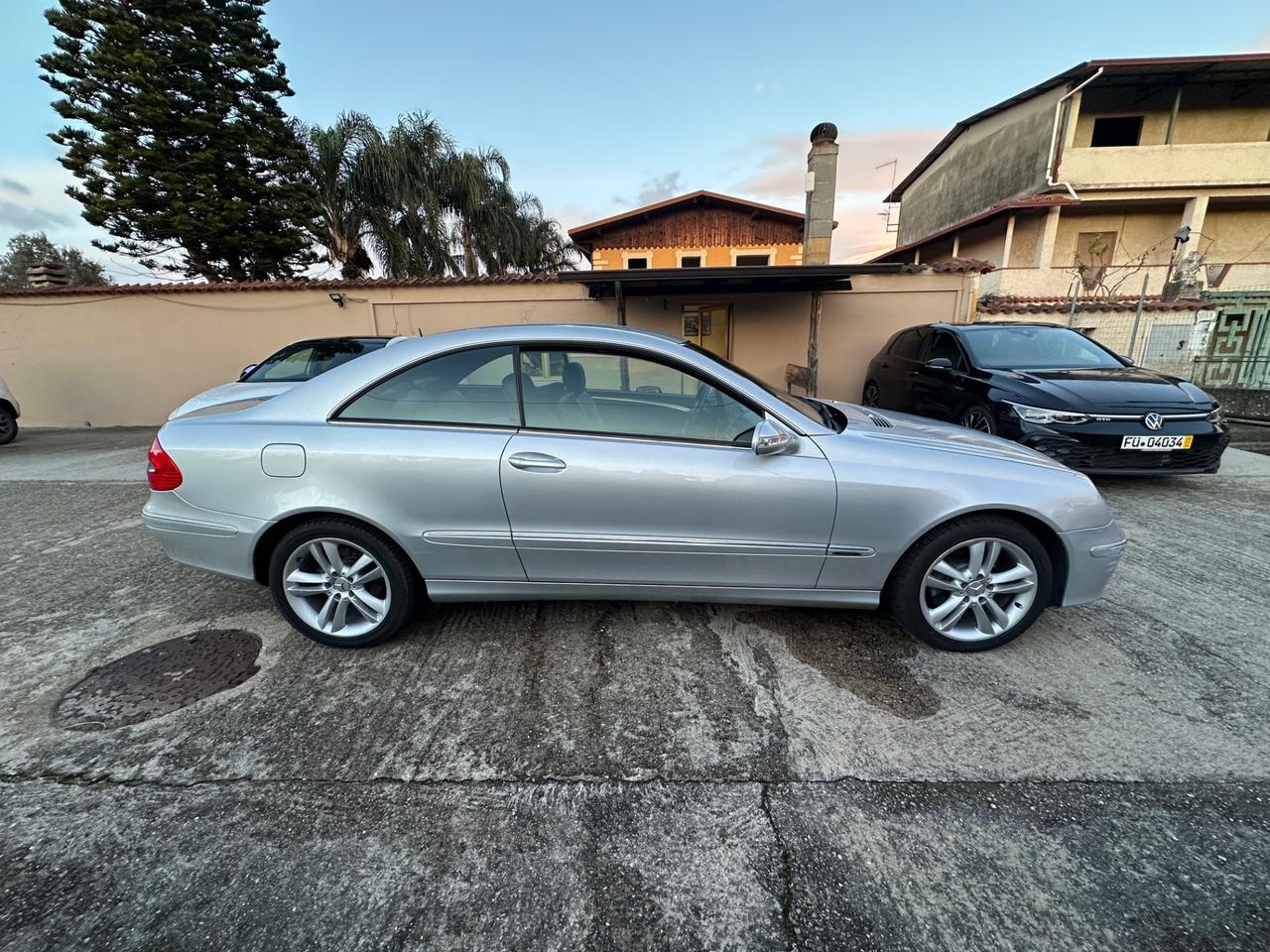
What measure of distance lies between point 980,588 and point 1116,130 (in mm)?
24836

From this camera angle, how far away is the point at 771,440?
2066 mm

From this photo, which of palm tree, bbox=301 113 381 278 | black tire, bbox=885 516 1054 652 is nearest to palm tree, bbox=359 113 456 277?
palm tree, bbox=301 113 381 278

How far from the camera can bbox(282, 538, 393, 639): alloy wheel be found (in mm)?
2328

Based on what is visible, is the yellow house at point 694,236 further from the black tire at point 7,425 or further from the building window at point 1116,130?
the building window at point 1116,130

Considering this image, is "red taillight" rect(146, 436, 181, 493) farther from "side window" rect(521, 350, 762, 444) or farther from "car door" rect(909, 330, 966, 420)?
"car door" rect(909, 330, 966, 420)

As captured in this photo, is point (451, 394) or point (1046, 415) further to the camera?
point (1046, 415)

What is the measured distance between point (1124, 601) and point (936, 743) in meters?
1.81

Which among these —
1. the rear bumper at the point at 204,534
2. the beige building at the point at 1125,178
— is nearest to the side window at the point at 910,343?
the rear bumper at the point at 204,534

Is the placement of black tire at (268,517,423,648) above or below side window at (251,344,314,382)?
below


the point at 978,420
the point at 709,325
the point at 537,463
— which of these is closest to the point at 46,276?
the point at 709,325

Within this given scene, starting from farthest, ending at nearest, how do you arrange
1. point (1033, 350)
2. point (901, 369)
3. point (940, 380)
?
point (901, 369), point (940, 380), point (1033, 350)

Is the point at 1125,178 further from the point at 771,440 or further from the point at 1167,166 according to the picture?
the point at 771,440

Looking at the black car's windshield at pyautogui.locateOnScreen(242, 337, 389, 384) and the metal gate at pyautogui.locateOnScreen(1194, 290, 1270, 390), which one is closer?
the black car's windshield at pyautogui.locateOnScreen(242, 337, 389, 384)

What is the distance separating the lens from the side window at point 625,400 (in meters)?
2.21
